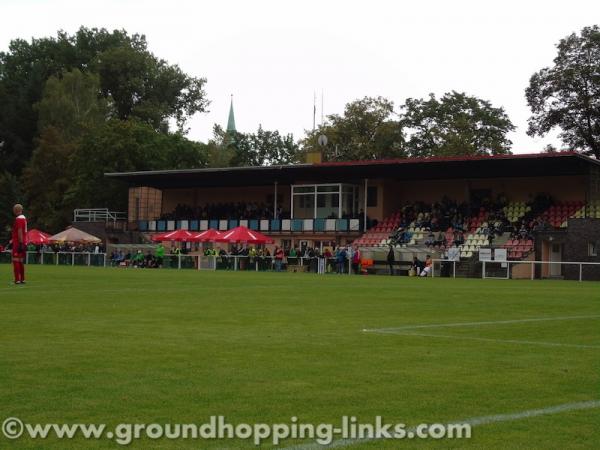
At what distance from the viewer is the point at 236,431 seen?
267 inches

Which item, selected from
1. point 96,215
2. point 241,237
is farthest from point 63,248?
point 241,237

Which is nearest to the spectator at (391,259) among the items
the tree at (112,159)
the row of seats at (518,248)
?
the row of seats at (518,248)

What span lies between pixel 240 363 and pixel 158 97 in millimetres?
99076

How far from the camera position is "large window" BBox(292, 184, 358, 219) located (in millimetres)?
67500

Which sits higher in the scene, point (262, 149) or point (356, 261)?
point (262, 149)

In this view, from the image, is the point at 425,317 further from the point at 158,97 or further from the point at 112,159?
the point at 158,97

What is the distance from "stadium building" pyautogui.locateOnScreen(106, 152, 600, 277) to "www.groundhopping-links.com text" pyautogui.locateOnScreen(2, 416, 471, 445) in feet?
143

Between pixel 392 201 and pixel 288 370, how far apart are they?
57914mm

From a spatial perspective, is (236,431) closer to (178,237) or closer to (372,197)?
(178,237)

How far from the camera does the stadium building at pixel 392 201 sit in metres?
53.8

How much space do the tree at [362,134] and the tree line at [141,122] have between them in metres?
0.09

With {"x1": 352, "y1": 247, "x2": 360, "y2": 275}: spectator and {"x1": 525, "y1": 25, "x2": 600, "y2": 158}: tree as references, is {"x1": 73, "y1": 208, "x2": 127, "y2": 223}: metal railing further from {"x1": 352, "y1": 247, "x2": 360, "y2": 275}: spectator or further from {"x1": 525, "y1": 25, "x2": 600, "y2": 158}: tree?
{"x1": 525, "y1": 25, "x2": 600, "y2": 158}: tree

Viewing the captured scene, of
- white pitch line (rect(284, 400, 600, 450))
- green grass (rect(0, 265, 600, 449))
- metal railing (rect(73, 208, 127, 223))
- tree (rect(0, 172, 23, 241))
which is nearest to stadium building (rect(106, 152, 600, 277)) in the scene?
metal railing (rect(73, 208, 127, 223))

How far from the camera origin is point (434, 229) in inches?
2320
